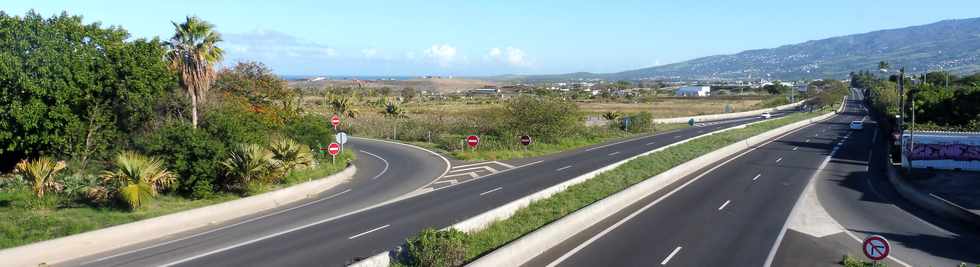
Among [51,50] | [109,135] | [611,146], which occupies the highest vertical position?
[51,50]

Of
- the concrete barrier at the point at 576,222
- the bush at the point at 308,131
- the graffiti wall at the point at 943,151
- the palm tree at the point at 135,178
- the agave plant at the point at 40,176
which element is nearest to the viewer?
the concrete barrier at the point at 576,222

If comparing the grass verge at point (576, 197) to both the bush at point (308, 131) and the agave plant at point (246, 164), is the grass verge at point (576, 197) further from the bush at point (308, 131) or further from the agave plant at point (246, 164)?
the bush at point (308, 131)

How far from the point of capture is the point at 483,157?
3903 cm

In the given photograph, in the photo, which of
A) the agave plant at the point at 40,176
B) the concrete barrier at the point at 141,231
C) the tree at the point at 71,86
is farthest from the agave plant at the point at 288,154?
the agave plant at the point at 40,176

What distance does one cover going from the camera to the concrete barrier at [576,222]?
1371cm

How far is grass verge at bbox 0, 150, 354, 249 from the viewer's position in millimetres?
16578

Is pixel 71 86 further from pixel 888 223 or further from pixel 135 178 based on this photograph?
pixel 888 223

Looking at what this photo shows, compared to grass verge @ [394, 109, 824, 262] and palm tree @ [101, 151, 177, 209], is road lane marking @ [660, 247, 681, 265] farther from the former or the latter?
palm tree @ [101, 151, 177, 209]

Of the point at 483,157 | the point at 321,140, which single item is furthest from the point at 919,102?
the point at 321,140

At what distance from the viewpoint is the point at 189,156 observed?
906 inches

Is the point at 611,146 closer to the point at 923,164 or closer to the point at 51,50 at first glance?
the point at 923,164

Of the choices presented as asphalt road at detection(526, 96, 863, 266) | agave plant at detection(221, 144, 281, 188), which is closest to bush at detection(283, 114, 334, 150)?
agave plant at detection(221, 144, 281, 188)

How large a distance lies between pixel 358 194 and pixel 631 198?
10641mm

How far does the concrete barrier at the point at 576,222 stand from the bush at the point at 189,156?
13274 millimetres
